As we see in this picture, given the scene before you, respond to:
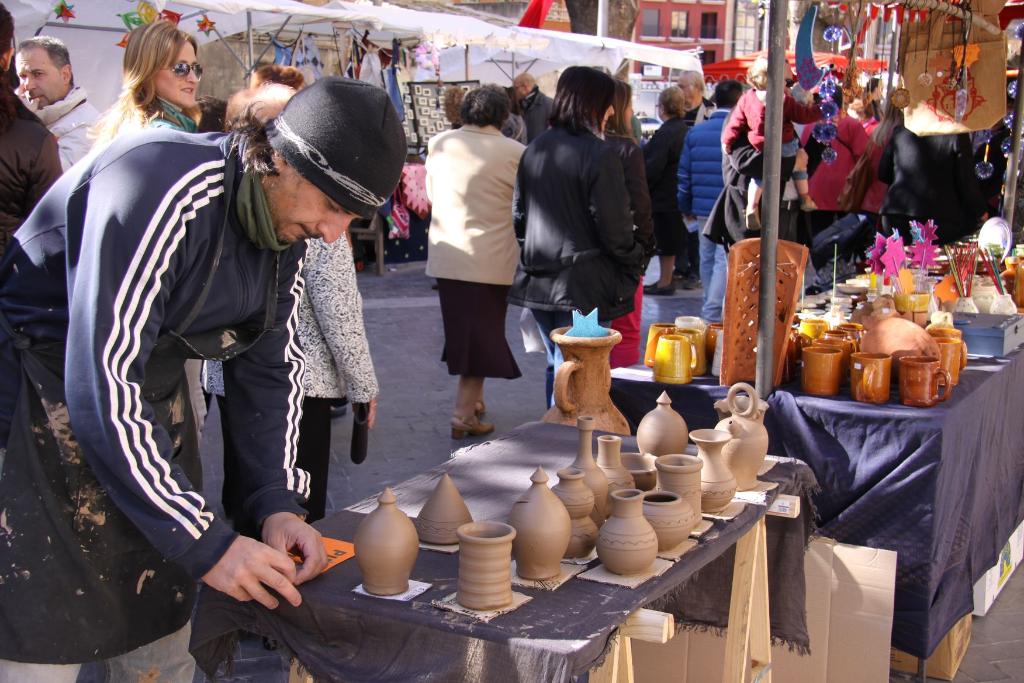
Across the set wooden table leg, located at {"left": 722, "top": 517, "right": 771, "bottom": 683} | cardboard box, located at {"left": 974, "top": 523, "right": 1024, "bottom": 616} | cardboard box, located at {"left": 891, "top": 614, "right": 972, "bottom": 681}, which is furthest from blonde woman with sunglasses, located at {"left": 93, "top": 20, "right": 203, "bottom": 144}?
cardboard box, located at {"left": 974, "top": 523, "right": 1024, "bottom": 616}

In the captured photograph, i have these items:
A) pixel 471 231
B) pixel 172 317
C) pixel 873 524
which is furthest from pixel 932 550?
pixel 471 231

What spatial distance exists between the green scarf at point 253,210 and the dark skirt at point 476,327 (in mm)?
3223

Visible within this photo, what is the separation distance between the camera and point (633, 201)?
4.22m

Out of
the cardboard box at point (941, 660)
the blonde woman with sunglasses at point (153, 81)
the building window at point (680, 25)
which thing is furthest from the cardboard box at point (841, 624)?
the building window at point (680, 25)

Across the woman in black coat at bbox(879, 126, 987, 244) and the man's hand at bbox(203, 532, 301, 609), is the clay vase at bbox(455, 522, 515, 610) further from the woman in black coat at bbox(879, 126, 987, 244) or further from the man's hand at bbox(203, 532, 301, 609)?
the woman in black coat at bbox(879, 126, 987, 244)

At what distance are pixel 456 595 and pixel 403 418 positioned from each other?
3.66 meters

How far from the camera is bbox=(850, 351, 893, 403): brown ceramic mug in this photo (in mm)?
2971

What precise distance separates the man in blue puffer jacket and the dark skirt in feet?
8.13

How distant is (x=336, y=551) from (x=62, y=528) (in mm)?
464

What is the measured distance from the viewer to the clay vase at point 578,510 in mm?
1872

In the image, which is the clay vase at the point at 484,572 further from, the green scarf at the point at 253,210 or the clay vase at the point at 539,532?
the green scarf at the point at 253,210

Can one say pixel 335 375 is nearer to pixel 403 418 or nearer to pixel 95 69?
pixel 403 418

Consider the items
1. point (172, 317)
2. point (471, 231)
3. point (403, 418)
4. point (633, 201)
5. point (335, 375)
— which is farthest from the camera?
point (403, 418)

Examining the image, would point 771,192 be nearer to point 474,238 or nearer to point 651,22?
point 474,238
